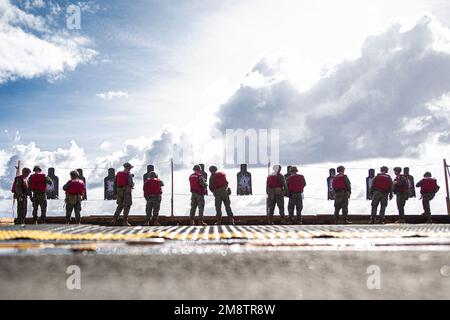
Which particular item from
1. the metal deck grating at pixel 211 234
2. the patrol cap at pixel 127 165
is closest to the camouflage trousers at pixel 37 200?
the patrol cap at pixel 127 165

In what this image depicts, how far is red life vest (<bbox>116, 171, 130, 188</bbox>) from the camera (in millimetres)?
15461

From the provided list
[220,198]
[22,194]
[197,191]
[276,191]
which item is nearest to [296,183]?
[276,191]

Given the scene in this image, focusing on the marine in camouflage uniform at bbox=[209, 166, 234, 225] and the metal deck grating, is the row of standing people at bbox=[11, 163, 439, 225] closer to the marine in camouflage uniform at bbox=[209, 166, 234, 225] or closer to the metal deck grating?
the marine in camouflage uniform at bbox=[209, 166, 234, 225]

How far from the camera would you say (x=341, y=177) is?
53.5 ft

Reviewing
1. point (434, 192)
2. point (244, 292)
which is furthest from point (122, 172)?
point (244, 292)

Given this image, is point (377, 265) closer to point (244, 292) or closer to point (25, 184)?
point (244, 292)

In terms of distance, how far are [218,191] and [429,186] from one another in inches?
297

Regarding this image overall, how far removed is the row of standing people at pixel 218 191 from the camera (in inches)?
601

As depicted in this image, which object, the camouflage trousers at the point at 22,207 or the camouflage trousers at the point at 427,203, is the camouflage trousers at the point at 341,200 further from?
the camouflage trousers at the point at 22,207

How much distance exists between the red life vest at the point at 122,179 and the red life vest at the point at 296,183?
531cm

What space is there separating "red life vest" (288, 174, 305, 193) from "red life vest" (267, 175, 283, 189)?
34 centimetres

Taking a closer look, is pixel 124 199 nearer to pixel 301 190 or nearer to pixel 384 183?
pixel 301 190

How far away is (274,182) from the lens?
16328 mm
